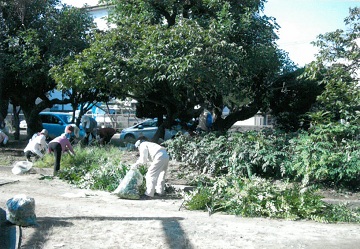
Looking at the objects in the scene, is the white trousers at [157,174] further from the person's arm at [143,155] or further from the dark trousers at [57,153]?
the dark trousers at [57,153]

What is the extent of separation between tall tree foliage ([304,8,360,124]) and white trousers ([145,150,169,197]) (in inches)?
171

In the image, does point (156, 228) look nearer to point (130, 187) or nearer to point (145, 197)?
point (130, 187)

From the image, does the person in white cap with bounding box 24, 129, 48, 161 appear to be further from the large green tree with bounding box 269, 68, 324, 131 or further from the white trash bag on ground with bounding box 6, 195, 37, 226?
the large green tree with bounding box 269, 68, 324, 131

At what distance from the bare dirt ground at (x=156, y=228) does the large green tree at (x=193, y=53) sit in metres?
4.02

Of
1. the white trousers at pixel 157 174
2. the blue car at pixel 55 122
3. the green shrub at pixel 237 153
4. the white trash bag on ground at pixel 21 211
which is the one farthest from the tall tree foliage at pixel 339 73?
the blue car at pixel 55 122

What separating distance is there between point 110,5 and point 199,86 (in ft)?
17.8

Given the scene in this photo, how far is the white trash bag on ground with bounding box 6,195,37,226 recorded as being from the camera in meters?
6.90

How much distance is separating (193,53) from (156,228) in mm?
5895

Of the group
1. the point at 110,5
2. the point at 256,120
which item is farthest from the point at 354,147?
the point at 256,120

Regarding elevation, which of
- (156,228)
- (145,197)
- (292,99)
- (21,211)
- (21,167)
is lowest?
(145,197)

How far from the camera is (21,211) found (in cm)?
689

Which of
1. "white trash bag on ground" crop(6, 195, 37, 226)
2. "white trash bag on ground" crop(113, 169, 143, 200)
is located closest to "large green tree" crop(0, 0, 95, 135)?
"white trash bag on ground" crop(113, 169, 143, 200)

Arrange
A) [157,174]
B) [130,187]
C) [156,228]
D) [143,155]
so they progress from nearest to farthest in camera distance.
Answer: [156,228] < [130,187] < [143,155] < [157,174]

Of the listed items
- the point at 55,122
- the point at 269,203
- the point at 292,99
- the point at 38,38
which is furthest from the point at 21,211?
the point at 55,122
